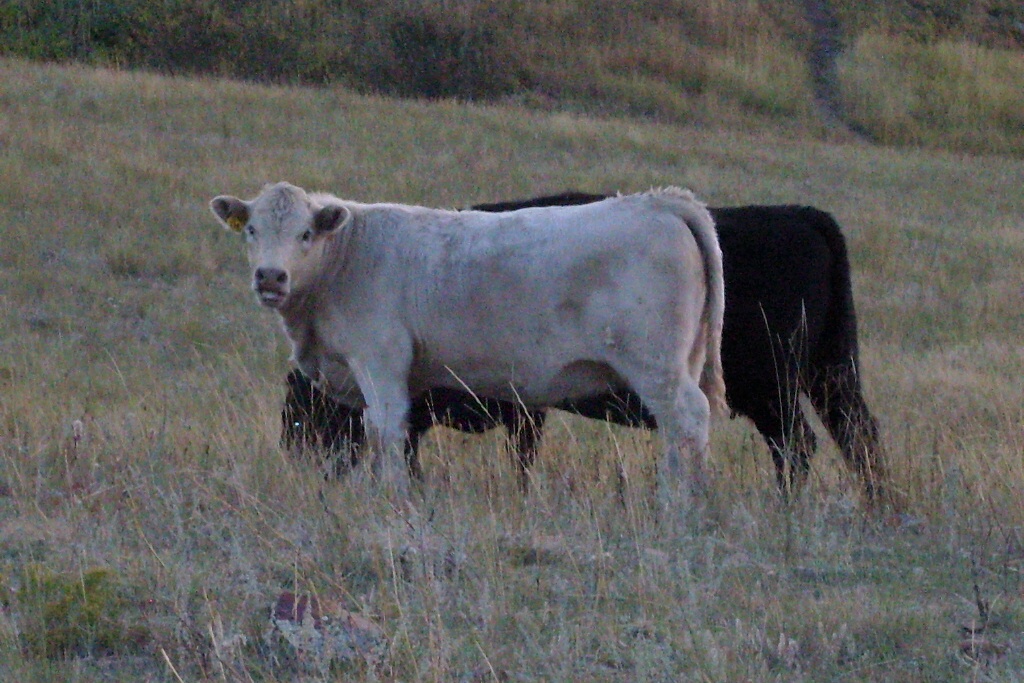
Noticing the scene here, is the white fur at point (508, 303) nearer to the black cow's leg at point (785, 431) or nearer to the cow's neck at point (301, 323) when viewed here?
the cow's neck at point (301, 323)

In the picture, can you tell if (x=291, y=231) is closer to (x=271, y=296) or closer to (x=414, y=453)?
(x=271, y=296)

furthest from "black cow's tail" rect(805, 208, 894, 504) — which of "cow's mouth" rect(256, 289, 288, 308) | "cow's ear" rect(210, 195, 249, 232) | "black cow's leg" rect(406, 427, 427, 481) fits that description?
"cow's ear" rect(210, 195, 249, 232)

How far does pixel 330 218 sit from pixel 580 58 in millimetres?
28118

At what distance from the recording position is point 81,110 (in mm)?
21719

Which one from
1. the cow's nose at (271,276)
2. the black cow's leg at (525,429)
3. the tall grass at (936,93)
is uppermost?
the cow's nose at (271,276)

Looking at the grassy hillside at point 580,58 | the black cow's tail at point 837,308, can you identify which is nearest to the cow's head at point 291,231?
the black cow's tail at point 837,308

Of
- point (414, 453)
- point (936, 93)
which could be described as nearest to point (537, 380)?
point (414, 453)

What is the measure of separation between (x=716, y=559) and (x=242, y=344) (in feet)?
30.2

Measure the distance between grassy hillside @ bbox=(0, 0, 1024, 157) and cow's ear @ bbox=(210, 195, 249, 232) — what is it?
2363cm

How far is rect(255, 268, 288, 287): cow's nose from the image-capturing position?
6539 millimetres

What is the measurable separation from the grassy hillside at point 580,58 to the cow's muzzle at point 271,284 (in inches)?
959

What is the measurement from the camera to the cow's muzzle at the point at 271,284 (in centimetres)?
654

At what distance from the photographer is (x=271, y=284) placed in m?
6.54

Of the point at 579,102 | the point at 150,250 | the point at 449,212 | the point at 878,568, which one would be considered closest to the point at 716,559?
the point at 878,568
